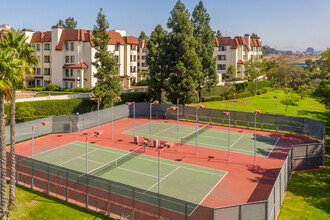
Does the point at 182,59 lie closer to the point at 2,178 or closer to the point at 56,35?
the point at 56,35

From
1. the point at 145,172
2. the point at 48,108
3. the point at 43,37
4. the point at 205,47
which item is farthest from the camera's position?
the point at 43,37

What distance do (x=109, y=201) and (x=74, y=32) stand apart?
53.5m

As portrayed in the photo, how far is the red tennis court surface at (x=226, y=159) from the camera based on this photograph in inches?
956

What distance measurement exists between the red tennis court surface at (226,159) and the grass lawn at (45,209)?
29.8 ft

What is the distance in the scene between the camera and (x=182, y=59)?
52500 millimetres

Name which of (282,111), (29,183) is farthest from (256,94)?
(29,183)

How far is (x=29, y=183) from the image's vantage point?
82.1 feet

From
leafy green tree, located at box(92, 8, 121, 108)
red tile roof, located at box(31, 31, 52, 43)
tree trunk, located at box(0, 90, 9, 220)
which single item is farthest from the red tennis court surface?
red tile roof, located at box(31, 31, 52, 43)

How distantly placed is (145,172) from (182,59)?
28258mm

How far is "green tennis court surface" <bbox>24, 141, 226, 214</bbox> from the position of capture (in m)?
24.4

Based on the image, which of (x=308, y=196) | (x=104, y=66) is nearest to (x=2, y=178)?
(x=308, y=196)

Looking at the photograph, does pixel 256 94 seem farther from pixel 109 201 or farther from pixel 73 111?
pixel 109 201

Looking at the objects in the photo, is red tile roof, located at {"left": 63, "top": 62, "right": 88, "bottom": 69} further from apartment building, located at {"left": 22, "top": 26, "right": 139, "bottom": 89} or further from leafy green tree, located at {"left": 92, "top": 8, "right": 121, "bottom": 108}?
leafy green tree, located at {"left": 92, "top": 8, "right": 121, "bottom": 108}

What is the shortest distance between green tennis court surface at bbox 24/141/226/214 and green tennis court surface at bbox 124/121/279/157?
8.13 metres
